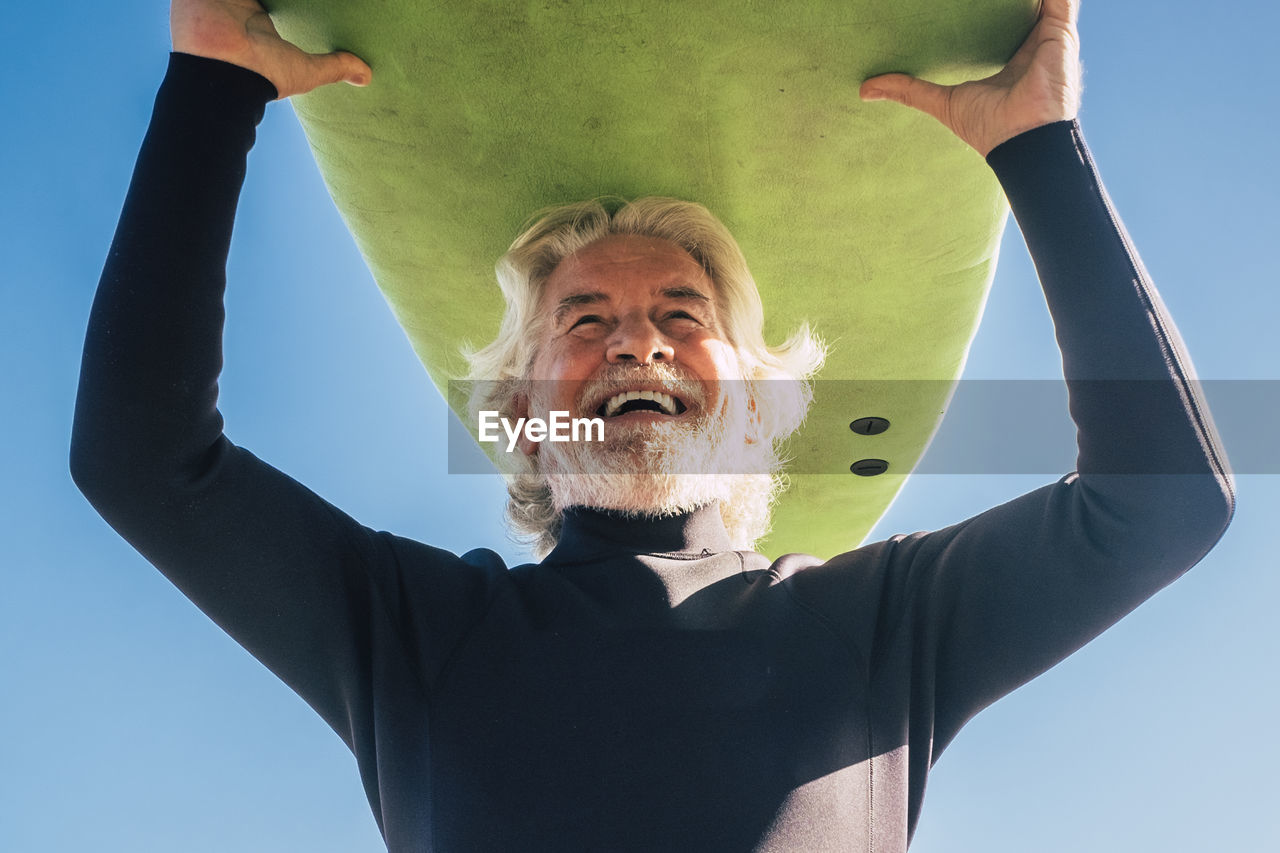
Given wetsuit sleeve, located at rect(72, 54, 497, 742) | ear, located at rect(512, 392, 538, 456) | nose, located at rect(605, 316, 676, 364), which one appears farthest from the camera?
ear, located at rect(512, 392, 538, 456)

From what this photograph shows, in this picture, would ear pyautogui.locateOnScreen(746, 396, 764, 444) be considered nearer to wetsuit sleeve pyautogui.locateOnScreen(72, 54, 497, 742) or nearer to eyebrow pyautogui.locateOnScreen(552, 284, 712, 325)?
eyebrow pyautogui.locateOnScreen(552, 284, 712, 325)

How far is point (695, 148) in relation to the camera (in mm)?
1560

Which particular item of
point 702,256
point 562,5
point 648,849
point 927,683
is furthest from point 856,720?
point 562,5

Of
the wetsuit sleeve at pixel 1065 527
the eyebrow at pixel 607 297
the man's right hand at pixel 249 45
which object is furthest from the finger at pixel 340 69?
the wetsuit sleeve at pixel 1065 527

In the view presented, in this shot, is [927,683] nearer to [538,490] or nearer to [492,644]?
[492,644]

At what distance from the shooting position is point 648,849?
1194 mm

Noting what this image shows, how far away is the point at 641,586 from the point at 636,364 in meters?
0.33

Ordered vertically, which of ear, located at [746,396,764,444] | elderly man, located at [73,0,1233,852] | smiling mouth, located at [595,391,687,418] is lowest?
elderly man, located at [73,0,1233,852]

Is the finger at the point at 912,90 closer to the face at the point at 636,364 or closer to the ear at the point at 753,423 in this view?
the face at the point at 636,364

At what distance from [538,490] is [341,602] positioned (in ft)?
2.12

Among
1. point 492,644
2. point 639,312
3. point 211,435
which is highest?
point 639,312

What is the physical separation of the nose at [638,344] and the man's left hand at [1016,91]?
1.47ft

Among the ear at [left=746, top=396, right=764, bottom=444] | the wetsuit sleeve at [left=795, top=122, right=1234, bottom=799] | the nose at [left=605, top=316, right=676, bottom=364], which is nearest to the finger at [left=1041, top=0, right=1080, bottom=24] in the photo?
the wetsuit sleeve at [left=795, top=122, right=1234, bottom=799]

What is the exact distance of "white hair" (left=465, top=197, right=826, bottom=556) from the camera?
5.59 feet
